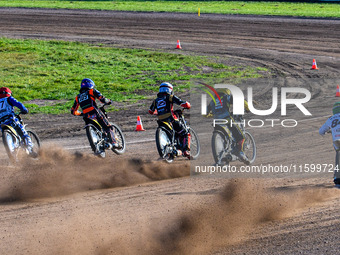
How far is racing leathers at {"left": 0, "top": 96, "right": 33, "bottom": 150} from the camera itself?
1451cm

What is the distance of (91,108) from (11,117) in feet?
6.79

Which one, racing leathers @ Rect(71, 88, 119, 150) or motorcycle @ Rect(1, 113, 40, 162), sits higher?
racing leathers @ Rect(71, 88, 119, 150)

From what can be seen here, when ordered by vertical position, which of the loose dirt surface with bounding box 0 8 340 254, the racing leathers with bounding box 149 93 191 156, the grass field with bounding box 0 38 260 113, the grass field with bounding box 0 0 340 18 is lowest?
the loose dirt surface with bounding box 0 8 340 254

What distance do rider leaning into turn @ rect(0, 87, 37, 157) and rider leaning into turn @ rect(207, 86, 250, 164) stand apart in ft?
16.1

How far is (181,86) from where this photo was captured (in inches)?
933

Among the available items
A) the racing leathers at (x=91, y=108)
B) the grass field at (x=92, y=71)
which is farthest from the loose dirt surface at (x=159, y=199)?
the grass field at (x=92, y=71)

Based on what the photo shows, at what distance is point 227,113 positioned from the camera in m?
13.2

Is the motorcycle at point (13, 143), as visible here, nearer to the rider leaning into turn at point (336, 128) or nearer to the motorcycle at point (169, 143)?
the motorcycle at point (169, 143)

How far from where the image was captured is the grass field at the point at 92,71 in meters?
23.2

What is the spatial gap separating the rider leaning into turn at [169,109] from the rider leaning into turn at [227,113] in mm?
1235

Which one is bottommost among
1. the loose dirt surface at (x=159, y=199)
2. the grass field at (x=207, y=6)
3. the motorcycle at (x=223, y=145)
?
the loose dirt surface at (x=159, y=199)

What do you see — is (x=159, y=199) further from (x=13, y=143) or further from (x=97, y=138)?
(x=13, y=143)

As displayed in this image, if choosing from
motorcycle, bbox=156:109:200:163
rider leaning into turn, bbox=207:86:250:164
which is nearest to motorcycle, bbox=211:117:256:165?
rider leaning into turn, bbox=207:86:250:164

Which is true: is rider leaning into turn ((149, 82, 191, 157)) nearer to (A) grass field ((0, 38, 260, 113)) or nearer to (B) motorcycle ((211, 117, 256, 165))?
(B) motorcycle ((211, 117, 256, 165))
